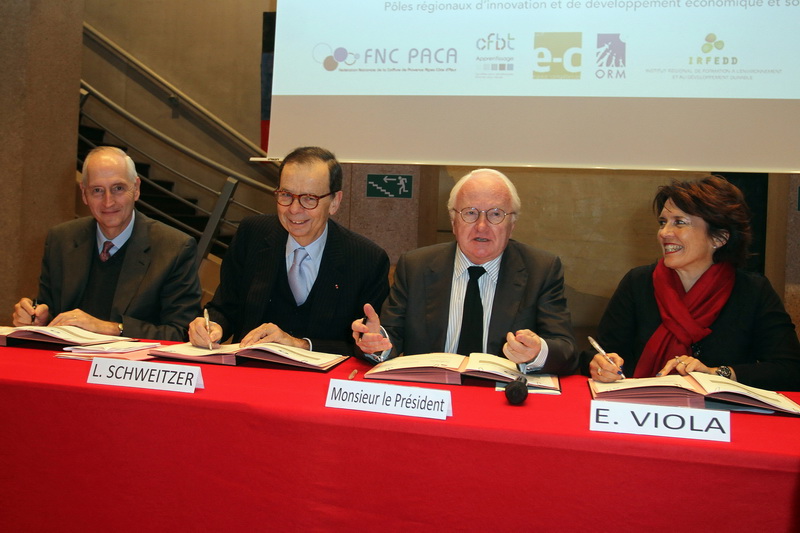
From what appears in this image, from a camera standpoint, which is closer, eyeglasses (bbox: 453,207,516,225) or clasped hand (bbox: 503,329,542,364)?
clasped hand (bbox: 503,329,542,364)

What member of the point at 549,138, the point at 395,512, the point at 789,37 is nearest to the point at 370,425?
the point at 395,512

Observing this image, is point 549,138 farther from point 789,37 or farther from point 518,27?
point 789,37

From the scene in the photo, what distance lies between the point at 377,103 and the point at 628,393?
249 cm

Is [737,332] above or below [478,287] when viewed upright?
below

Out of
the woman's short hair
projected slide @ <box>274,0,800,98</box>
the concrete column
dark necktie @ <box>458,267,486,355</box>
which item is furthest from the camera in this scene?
the concrete column

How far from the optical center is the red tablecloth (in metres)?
1.12

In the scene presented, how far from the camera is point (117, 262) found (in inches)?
101

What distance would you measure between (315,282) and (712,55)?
224 centimetres

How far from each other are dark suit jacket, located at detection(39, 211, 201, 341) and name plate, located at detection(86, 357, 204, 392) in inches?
36.7

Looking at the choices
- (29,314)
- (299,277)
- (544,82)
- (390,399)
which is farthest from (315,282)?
(544,82)

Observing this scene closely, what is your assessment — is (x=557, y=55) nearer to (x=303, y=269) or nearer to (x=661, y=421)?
(x=303, y=269)

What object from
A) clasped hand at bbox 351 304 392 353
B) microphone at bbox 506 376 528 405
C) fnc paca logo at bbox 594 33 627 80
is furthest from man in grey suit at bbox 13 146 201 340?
fnc paca logo at bbox 594 33 627 80

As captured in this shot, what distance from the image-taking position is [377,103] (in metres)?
3.55

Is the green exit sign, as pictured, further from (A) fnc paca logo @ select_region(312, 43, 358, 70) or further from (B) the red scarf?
(B) the red scarf
